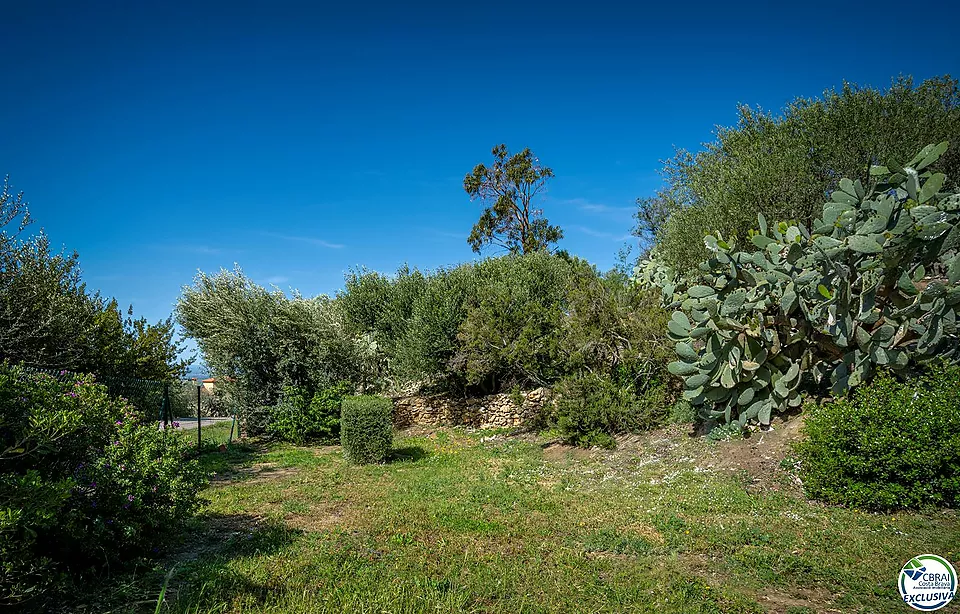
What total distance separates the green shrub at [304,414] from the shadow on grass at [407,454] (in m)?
2.44

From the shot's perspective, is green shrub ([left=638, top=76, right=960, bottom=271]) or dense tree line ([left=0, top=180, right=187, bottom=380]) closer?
dense tree line ([left=0, top=180, right=187, bottom=380])

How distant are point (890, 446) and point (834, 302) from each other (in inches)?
79.5

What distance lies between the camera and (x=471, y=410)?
53.7 feet

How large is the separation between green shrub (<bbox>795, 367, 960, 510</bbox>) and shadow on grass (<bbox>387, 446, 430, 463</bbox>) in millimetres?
7485

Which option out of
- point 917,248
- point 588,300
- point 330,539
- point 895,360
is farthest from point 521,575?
point 588,300

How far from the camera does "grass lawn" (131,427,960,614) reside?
4.17 metres

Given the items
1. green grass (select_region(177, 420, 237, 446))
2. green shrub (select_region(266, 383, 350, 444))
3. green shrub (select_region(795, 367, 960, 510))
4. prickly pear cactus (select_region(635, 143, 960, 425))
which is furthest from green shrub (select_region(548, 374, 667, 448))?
green grass (select_region(177, 420, 237, 446))

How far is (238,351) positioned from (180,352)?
2.65m

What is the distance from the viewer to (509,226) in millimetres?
29953

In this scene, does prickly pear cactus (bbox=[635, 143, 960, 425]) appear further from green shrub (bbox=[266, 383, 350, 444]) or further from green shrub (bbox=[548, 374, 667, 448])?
green shrub (bbox=[266, 383, 350, 444])
